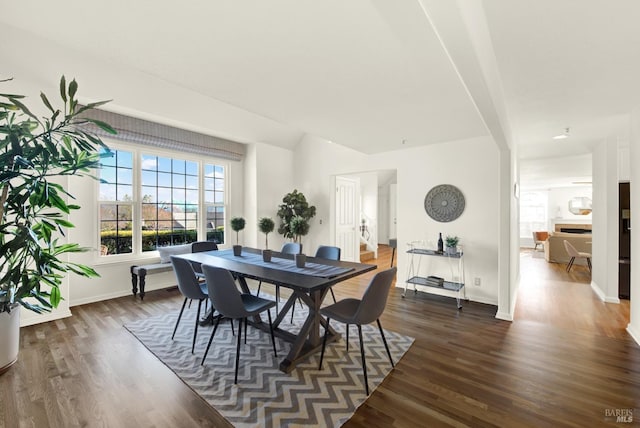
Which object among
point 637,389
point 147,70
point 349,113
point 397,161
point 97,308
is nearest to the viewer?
point 637,389

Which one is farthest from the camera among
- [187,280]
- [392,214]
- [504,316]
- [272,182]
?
[392,214]

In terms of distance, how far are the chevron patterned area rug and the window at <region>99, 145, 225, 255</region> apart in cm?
185

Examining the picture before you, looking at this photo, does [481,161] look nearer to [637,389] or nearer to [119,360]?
[637,389]

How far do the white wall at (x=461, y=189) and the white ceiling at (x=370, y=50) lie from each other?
109 cm

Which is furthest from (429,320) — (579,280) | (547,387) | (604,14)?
(579,280)

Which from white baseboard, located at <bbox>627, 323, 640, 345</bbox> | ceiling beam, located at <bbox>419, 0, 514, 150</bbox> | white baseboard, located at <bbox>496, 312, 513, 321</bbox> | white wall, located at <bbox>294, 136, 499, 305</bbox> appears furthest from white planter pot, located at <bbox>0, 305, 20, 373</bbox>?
white baseboard, located at <bbox>627, 323, 640, 345</bbox>

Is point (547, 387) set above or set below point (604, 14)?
below

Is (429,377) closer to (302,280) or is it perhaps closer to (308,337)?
(308,337)

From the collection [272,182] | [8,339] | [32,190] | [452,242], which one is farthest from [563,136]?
[8,339]

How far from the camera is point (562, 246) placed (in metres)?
7.17

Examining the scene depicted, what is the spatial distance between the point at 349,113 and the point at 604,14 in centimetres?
198

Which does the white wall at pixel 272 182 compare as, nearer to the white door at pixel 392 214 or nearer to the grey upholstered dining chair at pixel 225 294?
the grey upholstered dining chair at pixel 225 294

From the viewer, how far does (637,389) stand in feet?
6.74

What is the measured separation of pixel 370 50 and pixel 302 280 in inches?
69.7
